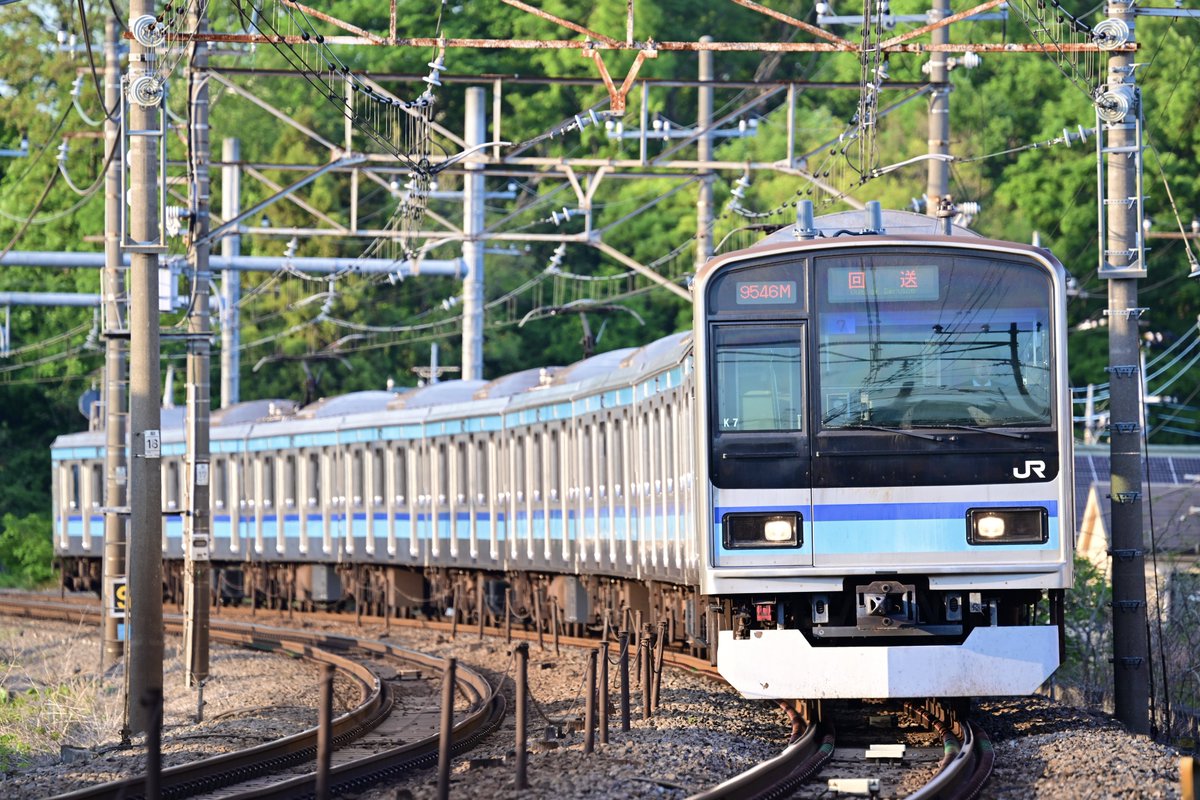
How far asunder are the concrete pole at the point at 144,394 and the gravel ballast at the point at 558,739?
64 cm

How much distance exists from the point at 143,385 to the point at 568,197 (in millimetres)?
36486

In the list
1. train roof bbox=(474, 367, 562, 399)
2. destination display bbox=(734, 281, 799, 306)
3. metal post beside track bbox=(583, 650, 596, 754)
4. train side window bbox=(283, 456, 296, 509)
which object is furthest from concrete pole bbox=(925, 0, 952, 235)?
train side window bbox=(283, 456, 296, 509)

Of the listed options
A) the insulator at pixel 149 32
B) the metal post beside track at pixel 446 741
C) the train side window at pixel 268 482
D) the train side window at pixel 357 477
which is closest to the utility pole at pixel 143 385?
the insulator at pixel 149 32

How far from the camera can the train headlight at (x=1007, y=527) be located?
40.3ft

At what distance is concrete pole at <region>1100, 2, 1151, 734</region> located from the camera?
49.6 ft

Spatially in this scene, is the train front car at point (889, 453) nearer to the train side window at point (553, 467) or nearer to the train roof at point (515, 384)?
the train side window at point (553, 467)

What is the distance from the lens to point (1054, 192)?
48.7 meters

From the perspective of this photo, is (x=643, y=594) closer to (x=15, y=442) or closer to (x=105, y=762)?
(x=105, y=762)

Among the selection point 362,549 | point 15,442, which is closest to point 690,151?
point 15,442

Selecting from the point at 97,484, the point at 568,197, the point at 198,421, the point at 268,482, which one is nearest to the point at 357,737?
the point at 198,421

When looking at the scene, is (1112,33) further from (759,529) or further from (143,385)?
(143,385)

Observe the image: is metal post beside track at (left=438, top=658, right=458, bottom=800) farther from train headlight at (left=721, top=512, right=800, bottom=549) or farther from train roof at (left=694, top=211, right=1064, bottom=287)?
train roof at (left=694, top=211, right=1064, bottom=287)

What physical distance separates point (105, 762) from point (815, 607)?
420 cm

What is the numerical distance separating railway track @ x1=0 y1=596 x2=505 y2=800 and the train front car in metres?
2.19
